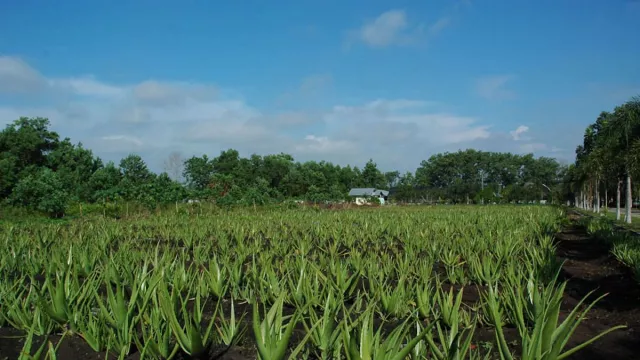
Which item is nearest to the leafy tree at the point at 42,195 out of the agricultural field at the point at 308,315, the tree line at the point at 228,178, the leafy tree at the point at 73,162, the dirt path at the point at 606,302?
the tree line at the point at 228,178

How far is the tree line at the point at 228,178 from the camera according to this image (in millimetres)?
19922

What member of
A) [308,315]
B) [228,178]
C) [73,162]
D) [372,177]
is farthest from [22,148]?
[372,177]

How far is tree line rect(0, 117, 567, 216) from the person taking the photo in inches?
784

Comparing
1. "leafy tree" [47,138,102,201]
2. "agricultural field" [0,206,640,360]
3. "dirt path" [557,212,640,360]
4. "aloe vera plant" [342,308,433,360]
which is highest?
"leafy tree" [47,138,102,201]

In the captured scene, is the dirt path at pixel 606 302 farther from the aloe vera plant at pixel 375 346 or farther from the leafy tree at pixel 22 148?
the leafy tree at pixel 22 148

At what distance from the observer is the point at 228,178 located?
26.9 metres

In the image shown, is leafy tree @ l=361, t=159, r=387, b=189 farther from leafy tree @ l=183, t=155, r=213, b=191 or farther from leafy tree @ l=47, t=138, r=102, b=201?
leafy tree @ l=47, t=138, r=102, b=201

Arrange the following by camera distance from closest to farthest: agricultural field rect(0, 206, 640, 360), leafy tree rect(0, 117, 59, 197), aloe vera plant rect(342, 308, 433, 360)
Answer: aloe vera plant rect(342, 308, 433, 360) → agricultural field rect(0, 206, 640, 360) → leafy tree rect(0, 117, 59, 197)

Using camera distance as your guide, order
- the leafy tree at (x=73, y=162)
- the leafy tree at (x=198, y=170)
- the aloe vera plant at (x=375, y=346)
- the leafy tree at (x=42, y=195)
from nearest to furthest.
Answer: the aloe vera plant at (x=375, y=346), the leafy tree at (x=42, y=195), the leafy tree at (x=73, y=162), the leafy tree at (x=198, y=170)

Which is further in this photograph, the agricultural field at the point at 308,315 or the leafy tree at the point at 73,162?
the leafy tree at the point at 73,162

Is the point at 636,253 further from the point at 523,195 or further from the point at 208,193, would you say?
the point at 523,195

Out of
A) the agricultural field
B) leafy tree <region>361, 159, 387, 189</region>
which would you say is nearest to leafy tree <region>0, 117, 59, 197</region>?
the agricultural field

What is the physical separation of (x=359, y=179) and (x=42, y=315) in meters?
90.9

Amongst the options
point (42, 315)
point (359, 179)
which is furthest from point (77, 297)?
point (359, 179)
